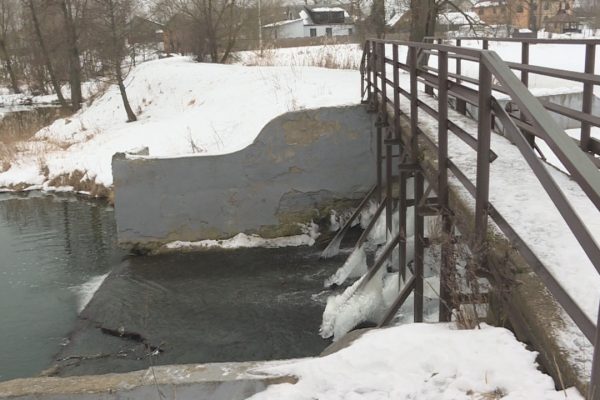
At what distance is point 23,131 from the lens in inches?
958

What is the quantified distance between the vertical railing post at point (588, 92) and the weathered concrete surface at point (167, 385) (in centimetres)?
343

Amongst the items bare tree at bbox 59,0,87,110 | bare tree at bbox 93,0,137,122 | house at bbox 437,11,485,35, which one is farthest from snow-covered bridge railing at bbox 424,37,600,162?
bare tree at bbox 59,0,87,110

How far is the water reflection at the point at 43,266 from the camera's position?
798cm

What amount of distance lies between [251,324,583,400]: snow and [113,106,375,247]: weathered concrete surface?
7.96 m

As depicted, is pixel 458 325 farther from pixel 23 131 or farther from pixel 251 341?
pixel 23 131

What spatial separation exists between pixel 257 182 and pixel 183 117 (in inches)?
350

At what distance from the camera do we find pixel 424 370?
2.90m

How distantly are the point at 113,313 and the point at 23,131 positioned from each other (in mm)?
18203

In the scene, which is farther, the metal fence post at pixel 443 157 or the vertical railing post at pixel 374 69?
the vertical railing post at pixel 374 69

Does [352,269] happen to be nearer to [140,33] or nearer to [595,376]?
[595,376]

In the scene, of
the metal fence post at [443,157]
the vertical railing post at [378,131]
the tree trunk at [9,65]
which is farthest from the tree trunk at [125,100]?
the tree trunk at [9,65]

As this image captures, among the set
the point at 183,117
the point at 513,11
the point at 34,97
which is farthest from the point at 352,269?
the point at 34,97

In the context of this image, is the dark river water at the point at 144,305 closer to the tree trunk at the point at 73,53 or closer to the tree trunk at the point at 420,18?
the tree trunk at the point at 420,18

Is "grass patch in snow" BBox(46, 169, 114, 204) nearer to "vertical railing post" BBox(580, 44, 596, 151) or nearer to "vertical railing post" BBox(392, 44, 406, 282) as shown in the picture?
"vertical railing post" BBox(392, 44, 406, 282)
